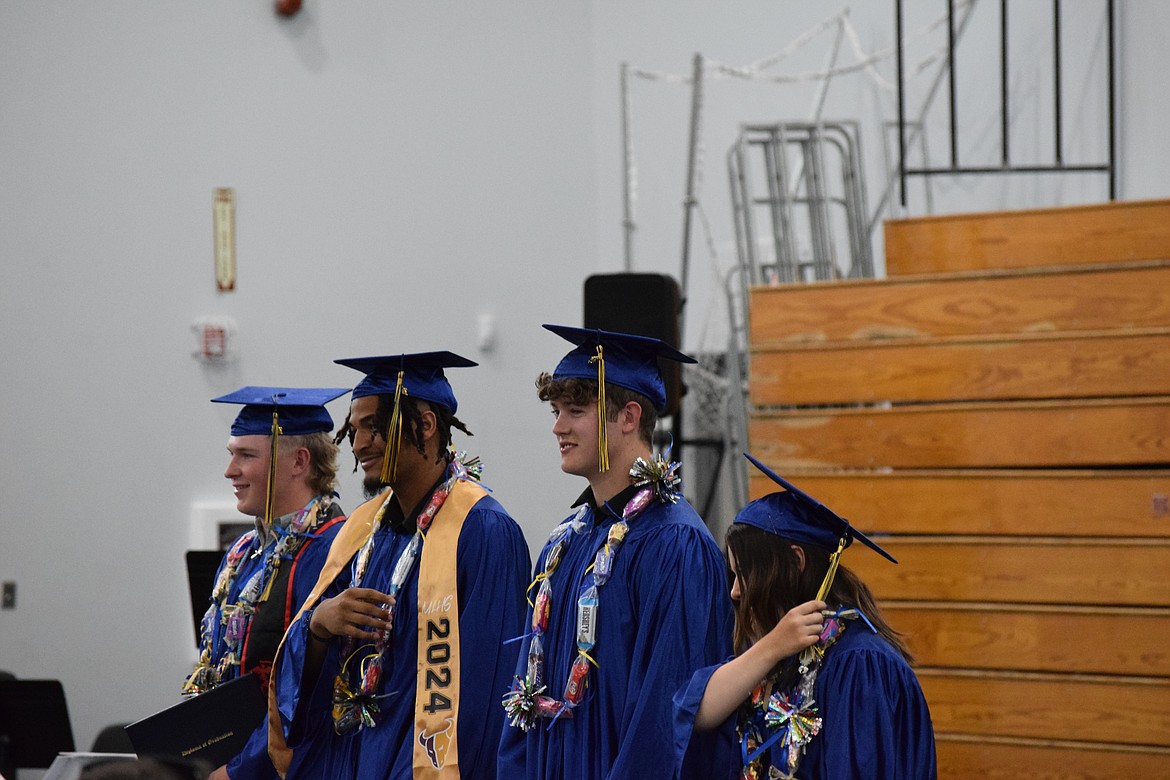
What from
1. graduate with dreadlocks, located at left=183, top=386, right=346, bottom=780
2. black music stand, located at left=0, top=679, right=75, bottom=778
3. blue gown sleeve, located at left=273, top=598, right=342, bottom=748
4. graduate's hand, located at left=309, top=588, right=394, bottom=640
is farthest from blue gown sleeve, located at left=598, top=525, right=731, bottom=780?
black music stand, located at left=0, top=679, right=75, bottom=778

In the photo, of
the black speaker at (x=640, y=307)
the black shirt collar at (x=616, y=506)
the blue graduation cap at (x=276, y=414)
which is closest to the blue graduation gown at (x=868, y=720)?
the black shirt collar at (x=616, y=506)

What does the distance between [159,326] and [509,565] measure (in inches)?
149

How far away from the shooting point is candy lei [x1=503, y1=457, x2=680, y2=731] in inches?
94.6

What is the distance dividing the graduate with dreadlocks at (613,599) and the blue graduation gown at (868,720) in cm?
25

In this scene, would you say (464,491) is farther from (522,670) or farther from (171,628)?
(171,628)

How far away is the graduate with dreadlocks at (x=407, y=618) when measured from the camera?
8.97ft

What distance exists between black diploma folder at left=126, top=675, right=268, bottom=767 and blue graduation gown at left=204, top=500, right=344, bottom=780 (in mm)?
48

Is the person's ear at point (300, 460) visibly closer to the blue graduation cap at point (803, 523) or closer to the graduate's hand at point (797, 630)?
the blue graduation cap at point (803, 523)

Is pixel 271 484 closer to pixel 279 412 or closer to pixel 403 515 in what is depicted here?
pixel 279 412

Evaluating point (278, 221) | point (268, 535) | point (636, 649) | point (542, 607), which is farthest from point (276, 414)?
point (278, 221)

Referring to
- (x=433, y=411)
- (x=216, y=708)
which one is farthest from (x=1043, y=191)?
(x=216, y=708)

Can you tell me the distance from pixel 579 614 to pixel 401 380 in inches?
32.6

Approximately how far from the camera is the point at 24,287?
5902 mm

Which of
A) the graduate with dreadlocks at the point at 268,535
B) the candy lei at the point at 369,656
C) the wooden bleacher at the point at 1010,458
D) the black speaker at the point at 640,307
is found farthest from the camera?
the black speaker at the point at 640,307
